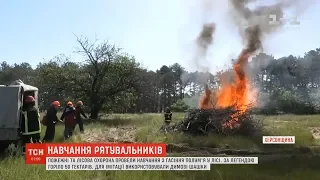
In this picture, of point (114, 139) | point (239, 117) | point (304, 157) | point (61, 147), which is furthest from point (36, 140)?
point (239, 117)

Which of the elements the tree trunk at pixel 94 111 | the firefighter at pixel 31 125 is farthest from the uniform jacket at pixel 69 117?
the tree trunk at pixel 94 111

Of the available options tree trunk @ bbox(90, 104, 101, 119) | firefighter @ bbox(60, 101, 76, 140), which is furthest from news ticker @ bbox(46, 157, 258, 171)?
tree trunk @ bbox(90, 104, 101, 119)

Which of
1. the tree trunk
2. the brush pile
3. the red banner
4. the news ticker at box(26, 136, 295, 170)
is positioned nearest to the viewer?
the news ticker at box(26, 136, 295, 170)

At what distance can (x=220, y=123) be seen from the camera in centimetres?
1609

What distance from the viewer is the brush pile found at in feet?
52.7

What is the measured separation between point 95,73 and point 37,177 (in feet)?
84.4

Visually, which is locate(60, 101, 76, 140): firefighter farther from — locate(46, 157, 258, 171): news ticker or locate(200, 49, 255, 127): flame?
locate(200, 49, 255, 127): flame

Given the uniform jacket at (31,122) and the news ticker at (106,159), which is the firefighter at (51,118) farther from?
the uniform jacket at (31,122)

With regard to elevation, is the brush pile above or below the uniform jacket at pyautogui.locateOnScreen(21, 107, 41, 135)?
below

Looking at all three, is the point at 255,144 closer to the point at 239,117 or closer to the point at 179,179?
the point at 239,117

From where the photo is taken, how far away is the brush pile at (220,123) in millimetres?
16062

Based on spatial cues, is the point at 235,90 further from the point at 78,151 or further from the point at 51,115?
the point at 78,151

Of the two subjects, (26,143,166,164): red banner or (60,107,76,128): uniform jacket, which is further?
(60,107,76,128): uniform jacket

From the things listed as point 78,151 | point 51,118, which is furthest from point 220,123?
point 78,151
